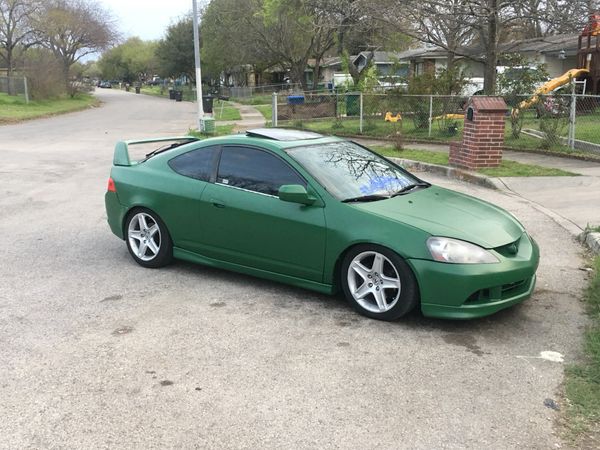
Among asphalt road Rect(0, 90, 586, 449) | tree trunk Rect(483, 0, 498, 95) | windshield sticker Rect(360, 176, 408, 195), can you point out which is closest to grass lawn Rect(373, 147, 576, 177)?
tree trunk Rect(483, 0, 498, 95)

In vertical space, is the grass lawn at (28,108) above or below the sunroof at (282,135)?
above

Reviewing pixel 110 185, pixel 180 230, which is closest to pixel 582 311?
pixel 180 230

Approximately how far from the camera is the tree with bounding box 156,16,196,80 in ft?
236

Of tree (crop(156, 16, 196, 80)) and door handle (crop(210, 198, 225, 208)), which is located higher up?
tree (crop(156, 16, 196, 80))

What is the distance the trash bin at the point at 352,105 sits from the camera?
20.7 meters

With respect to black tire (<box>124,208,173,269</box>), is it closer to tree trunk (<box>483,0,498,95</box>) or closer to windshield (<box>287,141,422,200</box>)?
windshield (<box>287,141,422,200</box>)

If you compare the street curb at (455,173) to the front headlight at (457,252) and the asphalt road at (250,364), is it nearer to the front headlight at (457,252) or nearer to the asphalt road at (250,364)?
the asphalt road at (250,364)

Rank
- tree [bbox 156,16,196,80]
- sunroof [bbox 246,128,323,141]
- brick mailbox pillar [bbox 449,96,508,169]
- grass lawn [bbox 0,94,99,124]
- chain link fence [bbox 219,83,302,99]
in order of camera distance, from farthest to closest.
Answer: tree [bbox 156,16,196,80]
chain link fence [bbox 219,83,302,99]
grass lawn [bbox 0,94,99,124]
brick mailbox pillar [bbox 449,96,508,169]
sunroof [bbox 246,128,323,141]

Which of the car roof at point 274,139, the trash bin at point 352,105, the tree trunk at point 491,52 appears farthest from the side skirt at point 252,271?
the trash bin at point 352,105

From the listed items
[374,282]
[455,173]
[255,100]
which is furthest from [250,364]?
[255,100]

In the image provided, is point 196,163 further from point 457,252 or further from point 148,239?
point 457,252

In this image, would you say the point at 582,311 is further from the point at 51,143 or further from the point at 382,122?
the point at 51,143

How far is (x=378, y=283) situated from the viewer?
4555mm

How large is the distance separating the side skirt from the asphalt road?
0.17 metres
